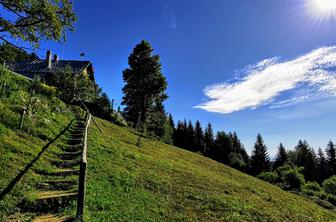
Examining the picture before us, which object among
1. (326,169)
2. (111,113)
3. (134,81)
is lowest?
(326,169)

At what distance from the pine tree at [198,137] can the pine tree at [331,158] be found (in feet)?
147

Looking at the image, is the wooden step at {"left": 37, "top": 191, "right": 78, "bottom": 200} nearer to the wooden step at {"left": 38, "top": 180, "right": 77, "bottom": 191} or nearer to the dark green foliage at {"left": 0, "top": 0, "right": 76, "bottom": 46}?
the wooden step at {"left": 38, "top": 180, "right": 77, "bottom": 191}

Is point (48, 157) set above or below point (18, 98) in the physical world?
below

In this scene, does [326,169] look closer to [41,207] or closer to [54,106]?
[54,106]

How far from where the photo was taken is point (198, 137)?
97688mm

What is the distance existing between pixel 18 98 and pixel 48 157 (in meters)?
7.70

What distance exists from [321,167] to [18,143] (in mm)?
109631

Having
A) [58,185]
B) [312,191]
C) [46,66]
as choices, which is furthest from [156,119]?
[46,66]

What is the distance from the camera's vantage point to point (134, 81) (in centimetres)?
4744

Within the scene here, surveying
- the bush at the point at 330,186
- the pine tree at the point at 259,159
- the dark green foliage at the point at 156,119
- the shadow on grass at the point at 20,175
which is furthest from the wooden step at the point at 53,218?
the pine tree at the point at 259,159

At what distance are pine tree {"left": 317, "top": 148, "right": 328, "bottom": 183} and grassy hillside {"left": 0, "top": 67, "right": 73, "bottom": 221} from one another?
10034cm

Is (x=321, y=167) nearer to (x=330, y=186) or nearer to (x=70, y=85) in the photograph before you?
(x=330, y=186)

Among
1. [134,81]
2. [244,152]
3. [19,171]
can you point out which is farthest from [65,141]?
[244,152]

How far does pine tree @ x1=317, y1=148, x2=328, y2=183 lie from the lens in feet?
319
